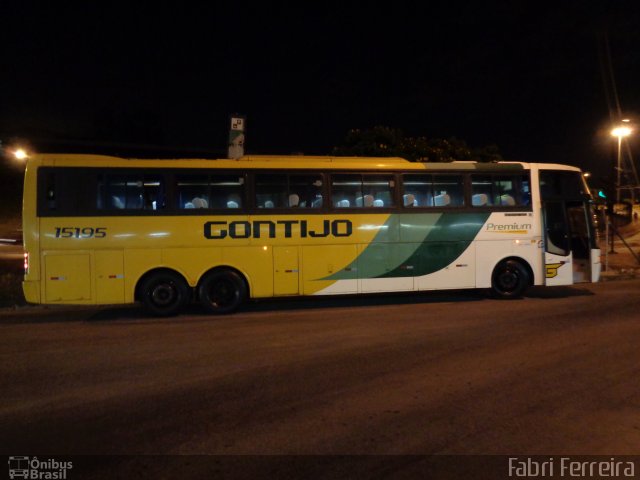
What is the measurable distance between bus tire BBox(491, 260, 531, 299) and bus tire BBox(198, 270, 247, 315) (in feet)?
19.1

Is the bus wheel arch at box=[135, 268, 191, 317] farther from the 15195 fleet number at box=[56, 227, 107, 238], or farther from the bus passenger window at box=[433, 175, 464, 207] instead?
the bus passenger window at box=[433, 175, 464, 207]

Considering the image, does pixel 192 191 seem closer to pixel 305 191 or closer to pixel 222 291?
pixel 222 291

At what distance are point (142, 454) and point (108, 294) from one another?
263 inches

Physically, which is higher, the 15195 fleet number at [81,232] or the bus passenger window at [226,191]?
the bus passenger window at [226,191]

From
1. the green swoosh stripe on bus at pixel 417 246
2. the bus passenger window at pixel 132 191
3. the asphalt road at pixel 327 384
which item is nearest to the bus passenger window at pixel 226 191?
the bus passenger window at pixel 132 191

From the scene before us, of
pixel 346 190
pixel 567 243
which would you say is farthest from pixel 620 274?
pixel 346 190

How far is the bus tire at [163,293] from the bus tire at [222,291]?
1.35 ft

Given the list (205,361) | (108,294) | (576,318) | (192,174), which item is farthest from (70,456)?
(576,318)

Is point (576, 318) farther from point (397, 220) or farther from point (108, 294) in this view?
point (108, 294)

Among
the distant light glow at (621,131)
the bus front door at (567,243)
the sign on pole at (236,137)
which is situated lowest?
the bus front door at (567,243)

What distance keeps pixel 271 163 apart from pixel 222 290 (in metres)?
2.84

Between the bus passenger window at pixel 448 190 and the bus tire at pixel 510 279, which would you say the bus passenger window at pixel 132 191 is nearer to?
the bus passenger window at pixel 448 190

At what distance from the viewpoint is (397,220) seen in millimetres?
11344

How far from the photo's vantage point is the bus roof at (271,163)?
10008 mm
